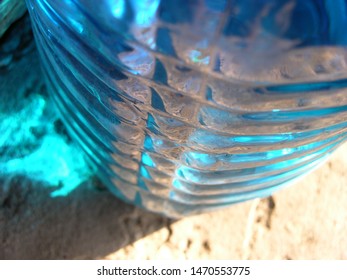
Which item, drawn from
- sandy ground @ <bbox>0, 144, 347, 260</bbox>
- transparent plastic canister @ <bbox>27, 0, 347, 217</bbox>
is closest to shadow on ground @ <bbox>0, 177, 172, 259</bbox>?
sandy ground @ <bbox>0, 144, 347, 260</bbox>

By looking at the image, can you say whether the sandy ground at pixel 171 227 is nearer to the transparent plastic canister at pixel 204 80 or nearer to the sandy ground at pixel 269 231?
the sandy ground at pixel 269 231

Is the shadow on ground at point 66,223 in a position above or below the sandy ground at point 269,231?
above

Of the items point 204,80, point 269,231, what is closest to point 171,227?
point 269,231

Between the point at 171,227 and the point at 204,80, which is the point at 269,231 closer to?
the point at 171,227

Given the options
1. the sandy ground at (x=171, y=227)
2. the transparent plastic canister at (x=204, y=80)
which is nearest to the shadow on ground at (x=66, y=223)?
the sandy ground at (x=171, y=227)

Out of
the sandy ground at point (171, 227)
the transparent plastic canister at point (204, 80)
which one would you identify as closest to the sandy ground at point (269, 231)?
the sandy ground at point (171, 227)

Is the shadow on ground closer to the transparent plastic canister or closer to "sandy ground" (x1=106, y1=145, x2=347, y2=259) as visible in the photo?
"sandy ground" (x1=106, y1=145, x2=347, y2=259)

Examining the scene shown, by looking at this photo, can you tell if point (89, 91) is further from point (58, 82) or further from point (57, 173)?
point (57, 173)

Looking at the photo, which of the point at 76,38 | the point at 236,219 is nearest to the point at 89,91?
the point at 76,38

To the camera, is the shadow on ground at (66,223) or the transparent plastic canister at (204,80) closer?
the transparent plastic canister at (204,80)
